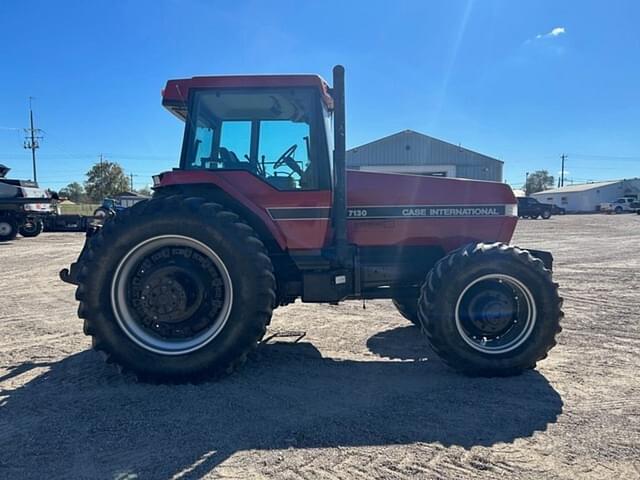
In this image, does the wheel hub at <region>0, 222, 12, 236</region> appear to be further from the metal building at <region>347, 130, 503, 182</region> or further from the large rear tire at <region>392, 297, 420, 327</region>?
the metal building at <region>347, 130, 503, 182</region>

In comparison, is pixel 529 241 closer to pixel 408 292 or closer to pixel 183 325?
pixel 408 292

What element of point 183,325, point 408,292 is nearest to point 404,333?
point 408,292

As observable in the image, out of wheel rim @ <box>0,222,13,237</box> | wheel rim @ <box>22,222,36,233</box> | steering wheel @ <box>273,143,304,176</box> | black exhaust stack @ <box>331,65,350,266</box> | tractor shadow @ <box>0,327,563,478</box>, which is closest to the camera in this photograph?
tractor shadow @ <box>0,327,563,478</box>

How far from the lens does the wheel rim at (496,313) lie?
3803 mm

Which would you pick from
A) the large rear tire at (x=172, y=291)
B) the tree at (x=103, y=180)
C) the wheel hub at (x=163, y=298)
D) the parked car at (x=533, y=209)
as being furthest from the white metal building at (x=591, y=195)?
the wheel hub at (x=163, y=298)

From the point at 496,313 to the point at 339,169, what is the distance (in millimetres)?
1865

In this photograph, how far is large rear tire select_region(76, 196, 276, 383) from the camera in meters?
3.60

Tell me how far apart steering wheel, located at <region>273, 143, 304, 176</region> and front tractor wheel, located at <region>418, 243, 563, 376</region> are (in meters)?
1.57

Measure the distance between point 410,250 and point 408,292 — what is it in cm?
44

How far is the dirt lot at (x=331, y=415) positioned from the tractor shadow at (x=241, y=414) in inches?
0.4

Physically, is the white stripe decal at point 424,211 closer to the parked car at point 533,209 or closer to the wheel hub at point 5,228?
the wheel hub at point 5,228

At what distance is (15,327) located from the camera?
17.9 feet

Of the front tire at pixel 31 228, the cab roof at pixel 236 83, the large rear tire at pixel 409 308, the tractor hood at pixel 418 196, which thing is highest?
the cab roof at pixel 236 83

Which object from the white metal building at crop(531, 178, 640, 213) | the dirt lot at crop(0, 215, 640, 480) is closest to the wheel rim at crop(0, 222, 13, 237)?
the dirt lot at crop(0, 215, 640, 480)
